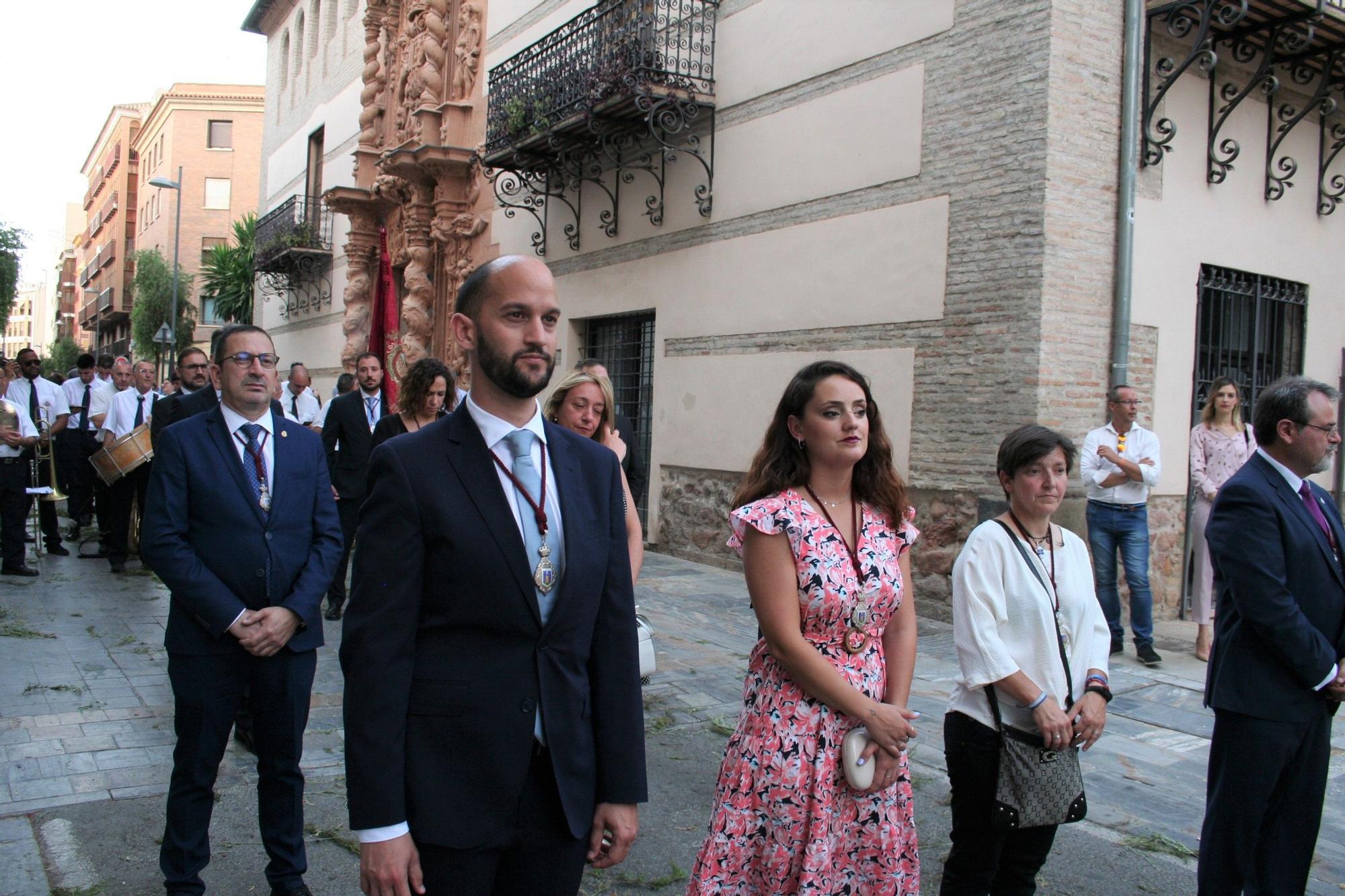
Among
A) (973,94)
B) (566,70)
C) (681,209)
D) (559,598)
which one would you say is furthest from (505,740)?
(566,70)

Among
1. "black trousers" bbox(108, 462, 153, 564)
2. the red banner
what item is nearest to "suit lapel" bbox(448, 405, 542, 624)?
the red banner

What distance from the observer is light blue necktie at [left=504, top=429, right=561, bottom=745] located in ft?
6.81

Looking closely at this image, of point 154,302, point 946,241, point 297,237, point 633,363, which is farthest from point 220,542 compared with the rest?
point 154,302

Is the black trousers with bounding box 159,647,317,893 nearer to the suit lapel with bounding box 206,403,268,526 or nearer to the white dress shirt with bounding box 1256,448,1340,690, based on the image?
the suit lapel with bounding box 206,403,268,526

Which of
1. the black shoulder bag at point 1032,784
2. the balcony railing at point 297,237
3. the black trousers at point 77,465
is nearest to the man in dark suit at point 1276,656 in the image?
the black shoulder bag at point 1032,784

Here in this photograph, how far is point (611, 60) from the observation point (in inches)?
458

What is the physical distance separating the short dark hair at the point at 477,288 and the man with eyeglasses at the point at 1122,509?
6.14 meters

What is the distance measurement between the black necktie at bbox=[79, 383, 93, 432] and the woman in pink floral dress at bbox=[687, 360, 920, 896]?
11.7m

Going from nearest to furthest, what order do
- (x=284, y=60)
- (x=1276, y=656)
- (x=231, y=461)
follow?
(x=1276, y=656), (x=231, y=461), (x=284, y=60)

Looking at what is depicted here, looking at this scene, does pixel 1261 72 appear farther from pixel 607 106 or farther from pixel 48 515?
pixel 48 515

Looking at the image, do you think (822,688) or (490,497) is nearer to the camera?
(490,497)

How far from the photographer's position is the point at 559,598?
6.81 feet

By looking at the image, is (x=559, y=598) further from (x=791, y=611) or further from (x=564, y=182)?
(x=564, y=182)

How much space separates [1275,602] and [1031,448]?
2.74 ft
